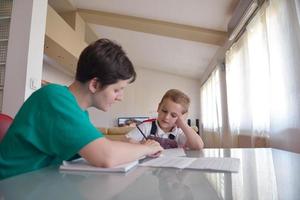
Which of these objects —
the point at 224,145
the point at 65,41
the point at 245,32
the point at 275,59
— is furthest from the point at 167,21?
the point at 224,145

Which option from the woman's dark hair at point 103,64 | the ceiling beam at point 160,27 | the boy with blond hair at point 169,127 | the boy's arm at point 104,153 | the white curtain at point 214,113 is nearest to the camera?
the boy's arm at point 104,153

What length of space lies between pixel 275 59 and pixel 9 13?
2271 mm

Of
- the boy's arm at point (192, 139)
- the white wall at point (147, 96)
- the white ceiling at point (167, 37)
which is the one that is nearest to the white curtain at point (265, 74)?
the white ceiling at point (167, 37)

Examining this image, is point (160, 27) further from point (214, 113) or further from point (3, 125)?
point (3, 125)

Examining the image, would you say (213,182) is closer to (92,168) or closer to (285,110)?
(92,168)

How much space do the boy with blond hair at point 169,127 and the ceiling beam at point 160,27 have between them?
2.08 metres

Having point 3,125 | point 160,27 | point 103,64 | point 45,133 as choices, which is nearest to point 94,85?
point 103,64

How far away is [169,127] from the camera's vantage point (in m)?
1.50

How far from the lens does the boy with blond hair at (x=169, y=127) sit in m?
1.43

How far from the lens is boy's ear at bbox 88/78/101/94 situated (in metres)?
0.77

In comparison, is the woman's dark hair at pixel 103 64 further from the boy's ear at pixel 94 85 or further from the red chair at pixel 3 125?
the red chair at pixel 3 125

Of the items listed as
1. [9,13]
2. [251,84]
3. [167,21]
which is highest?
[167,21]

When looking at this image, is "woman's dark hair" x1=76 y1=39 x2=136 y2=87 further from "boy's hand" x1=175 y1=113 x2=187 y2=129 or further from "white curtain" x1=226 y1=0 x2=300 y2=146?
"white curtain" x1=226 y1=0 x2=300 y2=146

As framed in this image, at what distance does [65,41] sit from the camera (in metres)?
3.33
